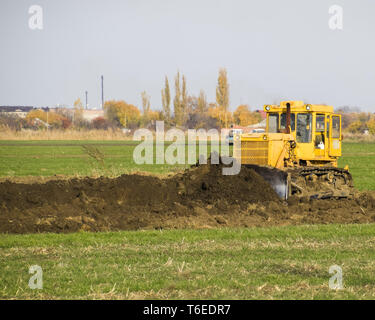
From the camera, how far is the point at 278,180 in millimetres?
18812

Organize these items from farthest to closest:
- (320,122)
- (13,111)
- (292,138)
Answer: (13,111) < (320,122) < (292,138)

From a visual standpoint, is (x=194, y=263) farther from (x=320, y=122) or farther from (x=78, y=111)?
(x=78, y=111)

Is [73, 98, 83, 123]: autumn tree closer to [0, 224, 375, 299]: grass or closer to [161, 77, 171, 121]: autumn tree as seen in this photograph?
[161, 77, 171, 121]: autumn tree

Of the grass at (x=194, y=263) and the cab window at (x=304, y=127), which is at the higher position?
the cab window at (x=304, y=127)

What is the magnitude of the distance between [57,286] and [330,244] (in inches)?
234

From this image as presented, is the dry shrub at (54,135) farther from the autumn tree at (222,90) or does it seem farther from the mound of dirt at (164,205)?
the mound of dirt at (164,205)

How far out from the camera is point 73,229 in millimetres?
14953

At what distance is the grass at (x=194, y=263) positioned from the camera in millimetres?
8961

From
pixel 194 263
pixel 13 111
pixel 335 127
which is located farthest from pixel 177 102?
pixel 194 263

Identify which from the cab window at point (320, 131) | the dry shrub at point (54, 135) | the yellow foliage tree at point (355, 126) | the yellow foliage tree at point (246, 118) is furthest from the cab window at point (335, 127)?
the yellow foliage tree at point (355, 126)

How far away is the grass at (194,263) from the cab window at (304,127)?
6.04 metres

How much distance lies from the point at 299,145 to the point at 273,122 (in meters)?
1.14

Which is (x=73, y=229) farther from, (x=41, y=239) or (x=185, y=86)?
(x=185, y=86)

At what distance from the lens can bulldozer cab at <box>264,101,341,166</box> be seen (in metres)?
20.5
